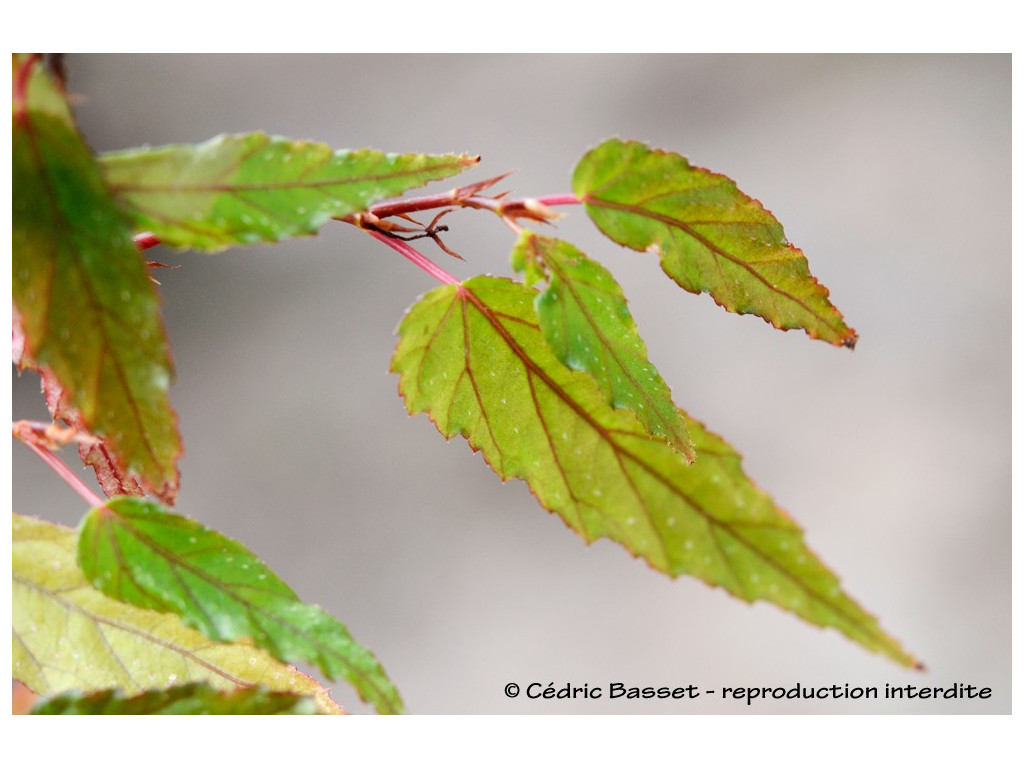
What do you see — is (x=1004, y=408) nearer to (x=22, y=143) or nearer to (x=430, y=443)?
(x=430, y=443)

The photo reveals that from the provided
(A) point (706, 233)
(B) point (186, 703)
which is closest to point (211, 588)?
(B) point (186, 703)

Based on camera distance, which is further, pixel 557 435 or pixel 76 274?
pixel 557 435

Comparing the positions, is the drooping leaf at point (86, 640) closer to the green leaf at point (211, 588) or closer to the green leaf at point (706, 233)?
the green leaf at point (211, 588)

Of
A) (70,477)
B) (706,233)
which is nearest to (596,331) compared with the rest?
(706,233)

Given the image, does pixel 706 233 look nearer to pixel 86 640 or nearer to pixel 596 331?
pixel 596 331

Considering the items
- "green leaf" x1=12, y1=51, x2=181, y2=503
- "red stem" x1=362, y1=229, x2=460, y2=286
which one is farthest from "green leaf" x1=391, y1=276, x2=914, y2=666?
"green leaf" x1=12, y1=51, x2=181, y2=503

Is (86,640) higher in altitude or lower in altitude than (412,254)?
lower
